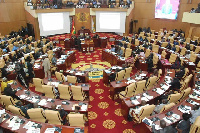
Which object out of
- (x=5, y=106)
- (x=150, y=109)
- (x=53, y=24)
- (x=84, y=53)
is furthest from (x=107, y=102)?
(x=53, y=24)

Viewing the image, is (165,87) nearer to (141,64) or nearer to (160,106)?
(160,106)

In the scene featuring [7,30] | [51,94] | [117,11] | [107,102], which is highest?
[117,11]

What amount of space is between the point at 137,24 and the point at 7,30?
1577 centimetres

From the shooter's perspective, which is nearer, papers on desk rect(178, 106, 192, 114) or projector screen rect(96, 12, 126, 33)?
papers on desk rect(178, 106, 192, 114)

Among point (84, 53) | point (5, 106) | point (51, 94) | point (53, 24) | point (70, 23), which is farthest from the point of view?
point (70, 23)

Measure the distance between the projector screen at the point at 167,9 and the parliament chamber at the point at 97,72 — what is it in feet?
0.35

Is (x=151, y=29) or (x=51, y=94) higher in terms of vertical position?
(x=151, y=29)

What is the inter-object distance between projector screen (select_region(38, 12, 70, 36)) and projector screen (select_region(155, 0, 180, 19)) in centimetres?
1061

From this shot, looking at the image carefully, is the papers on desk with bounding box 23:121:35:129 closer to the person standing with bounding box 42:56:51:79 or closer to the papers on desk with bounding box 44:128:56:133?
the papers on desk with bounding box 44:128:56:133

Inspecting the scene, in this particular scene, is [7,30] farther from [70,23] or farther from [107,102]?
[107,102]

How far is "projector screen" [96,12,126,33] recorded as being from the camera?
63.1ft

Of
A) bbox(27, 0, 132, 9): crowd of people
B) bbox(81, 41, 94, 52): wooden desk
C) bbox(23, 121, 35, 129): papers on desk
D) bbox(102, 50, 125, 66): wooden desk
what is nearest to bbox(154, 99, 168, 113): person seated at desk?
bbox(23, 121, 35, 129): papers on desk

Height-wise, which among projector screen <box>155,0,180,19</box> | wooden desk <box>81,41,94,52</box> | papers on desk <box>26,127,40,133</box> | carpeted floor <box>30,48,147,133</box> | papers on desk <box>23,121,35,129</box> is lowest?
carpeted floor <box>30,48,147,133</box>

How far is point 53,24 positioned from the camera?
18656 millimetres
